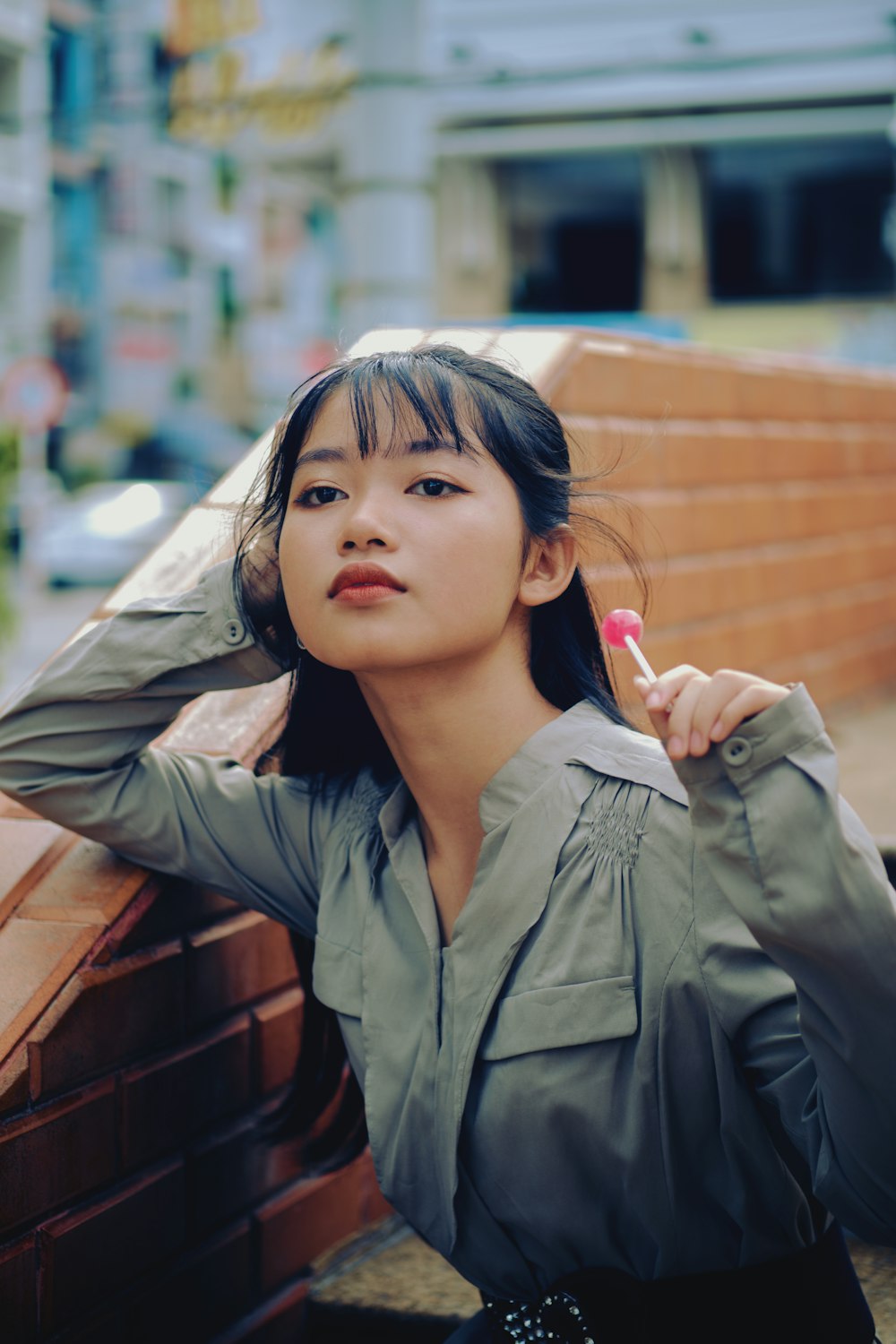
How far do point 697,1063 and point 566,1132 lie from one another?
0.51ft

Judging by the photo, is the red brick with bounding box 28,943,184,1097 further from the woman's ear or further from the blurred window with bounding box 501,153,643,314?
the blurred window with bounding box 501,153,643,314

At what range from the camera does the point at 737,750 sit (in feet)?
3.81

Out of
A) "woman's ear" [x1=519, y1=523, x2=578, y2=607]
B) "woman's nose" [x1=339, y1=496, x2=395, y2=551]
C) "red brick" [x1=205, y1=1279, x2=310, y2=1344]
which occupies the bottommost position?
"red brick" [x1=205, y1=1279, x2=310, y2=1344]

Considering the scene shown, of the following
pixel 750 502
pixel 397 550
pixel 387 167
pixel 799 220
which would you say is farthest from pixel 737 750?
pixel 799 220

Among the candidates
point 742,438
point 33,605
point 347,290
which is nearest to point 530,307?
point 33,605

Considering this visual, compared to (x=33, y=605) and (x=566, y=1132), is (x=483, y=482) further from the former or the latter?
(x=33, y=605)

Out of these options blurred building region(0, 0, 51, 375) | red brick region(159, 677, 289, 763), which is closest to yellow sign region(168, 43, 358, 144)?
blurred building region(0, 0, 51, 375)

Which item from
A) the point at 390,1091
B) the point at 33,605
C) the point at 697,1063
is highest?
the point at 697,1063

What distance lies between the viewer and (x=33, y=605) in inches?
635

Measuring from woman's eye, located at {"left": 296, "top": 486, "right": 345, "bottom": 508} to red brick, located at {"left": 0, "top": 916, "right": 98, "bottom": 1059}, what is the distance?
1.90 ft

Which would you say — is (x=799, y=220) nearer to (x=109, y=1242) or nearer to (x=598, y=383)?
(x=598, y=383)

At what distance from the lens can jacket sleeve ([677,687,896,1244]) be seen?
115 cm

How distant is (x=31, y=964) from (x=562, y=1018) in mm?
663

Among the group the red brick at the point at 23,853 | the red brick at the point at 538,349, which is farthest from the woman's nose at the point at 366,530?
the red brick at the point at 538,349
